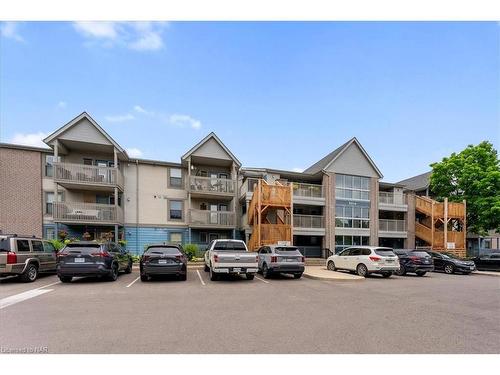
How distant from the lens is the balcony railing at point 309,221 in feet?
76.9

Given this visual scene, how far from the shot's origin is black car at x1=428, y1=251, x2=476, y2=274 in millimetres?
17875

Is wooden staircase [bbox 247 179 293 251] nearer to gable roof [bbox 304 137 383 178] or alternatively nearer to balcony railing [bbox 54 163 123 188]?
gable roof [bbox 304 137 383 178]

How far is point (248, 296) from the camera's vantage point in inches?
359

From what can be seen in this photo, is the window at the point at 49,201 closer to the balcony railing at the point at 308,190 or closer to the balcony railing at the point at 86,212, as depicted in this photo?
the balcony railing at the point at 86,212

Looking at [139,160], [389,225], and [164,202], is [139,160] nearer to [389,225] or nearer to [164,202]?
[164,202]

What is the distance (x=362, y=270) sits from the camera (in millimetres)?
15102

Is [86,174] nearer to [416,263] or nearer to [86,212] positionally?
[86,212]

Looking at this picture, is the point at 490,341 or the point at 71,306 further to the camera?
the point at 71,306

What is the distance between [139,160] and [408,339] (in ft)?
71.1

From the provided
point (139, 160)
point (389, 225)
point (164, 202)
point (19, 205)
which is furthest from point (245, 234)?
point (19, 205)

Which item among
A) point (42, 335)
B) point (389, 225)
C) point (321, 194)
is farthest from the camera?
point (389, 225)

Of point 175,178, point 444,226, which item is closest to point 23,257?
point 175,178

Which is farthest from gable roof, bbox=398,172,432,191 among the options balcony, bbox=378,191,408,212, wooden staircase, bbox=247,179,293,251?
wooden staircase, bbox=247,179,293,251

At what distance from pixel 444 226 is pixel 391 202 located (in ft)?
15.6
